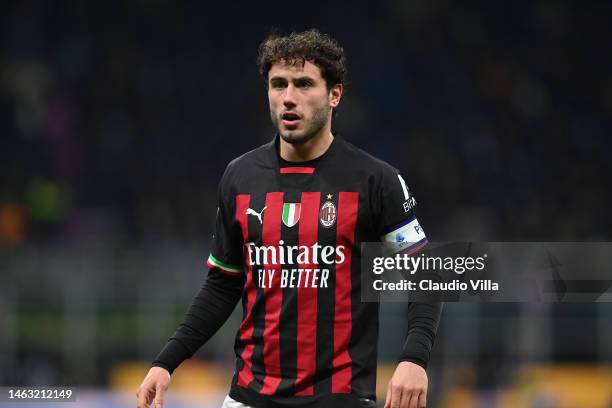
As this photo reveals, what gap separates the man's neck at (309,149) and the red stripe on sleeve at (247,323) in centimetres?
20

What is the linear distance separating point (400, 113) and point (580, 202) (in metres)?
2.79

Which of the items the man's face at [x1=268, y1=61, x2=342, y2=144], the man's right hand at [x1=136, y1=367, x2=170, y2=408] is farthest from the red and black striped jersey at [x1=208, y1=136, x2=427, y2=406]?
the man's right hand at [x1=136, y1=367, x2=170, y2=408]

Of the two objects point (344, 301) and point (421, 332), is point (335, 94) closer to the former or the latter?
point (344, 301)

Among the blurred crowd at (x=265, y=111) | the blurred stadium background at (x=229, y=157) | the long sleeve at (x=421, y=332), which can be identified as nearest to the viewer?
the long sleeve at (x=421, y=332)

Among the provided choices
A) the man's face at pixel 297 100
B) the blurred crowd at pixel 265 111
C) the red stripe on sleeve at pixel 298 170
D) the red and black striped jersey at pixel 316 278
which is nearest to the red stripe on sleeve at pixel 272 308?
the red and black striped jersey at pixel 316 278

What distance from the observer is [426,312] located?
3.20m

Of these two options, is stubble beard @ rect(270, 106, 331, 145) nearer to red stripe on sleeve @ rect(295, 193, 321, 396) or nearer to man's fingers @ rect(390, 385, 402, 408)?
red stripe on sleeve @ rect(295, 193, 321, 396)

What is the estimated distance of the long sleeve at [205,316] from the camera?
348 cm

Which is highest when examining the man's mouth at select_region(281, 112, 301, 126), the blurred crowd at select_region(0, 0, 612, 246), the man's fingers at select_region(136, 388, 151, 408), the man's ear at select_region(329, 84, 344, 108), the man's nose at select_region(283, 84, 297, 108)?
the blurred crowd at select_region(0, 0, 612, 246)

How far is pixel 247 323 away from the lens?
3365 millimetres

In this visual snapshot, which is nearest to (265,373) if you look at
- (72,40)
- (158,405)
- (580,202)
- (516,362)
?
Answer: (158,405)

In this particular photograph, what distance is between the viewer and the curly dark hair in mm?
3383

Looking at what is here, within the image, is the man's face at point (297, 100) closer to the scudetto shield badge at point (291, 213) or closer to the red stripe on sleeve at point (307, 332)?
the scudetto shield badge at point (291, 213)

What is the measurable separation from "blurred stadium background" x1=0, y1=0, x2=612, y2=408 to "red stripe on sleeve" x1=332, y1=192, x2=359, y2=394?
484cm
